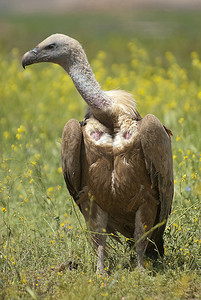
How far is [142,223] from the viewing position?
5473 mm

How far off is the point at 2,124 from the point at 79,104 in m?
1.52

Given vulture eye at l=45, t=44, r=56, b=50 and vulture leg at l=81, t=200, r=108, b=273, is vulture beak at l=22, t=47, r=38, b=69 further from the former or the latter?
vulture leg at l=81, t=200, r=108, b=273

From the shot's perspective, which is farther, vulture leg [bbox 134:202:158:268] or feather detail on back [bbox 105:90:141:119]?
vulture leg [bbox 134:202:158:268]

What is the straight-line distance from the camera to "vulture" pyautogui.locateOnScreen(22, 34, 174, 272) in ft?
16.9

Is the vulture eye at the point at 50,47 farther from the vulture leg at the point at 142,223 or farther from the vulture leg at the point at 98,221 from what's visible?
the vulture leg at the point at 142,223

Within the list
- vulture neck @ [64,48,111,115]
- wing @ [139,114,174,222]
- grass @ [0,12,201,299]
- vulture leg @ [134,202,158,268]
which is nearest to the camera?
grass @ [0,12,201,299]

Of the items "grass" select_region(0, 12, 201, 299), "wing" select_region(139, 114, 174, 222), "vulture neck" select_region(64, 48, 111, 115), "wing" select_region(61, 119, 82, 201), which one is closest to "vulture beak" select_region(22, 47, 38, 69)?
"vulture neck" select_region(64, 48, 111, 115)

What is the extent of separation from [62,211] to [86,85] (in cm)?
194

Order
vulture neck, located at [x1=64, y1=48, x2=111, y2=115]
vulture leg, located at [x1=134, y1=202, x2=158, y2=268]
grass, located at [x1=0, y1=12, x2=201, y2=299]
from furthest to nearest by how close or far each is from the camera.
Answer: vulture leg, located at [x1=134, y1=202, x2=158, y2=268] < vulture neck, located at [x1=64, y1=48, x2=111, y2=115] < grass, located at [x1=0, y1=12, x2=201, y2=299]

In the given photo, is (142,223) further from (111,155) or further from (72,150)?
(72,150)

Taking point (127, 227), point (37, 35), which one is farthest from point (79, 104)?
point (37, 35)

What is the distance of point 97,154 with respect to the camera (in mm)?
5207

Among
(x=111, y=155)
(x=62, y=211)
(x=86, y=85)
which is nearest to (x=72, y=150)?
(x=111, y=155)

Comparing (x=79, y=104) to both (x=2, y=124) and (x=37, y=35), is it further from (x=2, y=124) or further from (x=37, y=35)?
(x=37, y=35)
